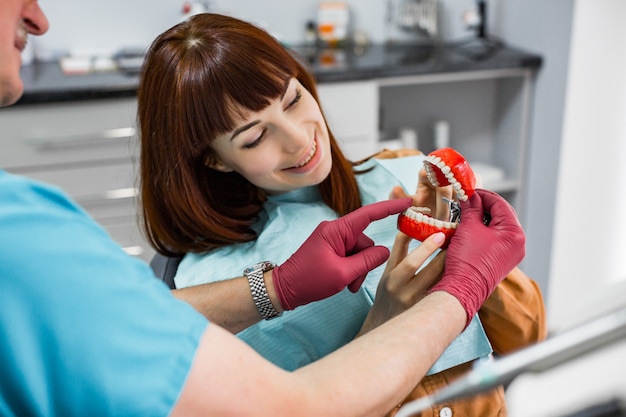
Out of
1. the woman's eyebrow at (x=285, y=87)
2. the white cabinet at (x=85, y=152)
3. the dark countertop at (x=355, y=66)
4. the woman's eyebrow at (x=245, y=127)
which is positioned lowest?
the white cabinet at (x=85, y=152)

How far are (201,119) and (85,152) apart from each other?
135 cm

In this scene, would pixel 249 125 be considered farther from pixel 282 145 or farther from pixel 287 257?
pixel 287 257

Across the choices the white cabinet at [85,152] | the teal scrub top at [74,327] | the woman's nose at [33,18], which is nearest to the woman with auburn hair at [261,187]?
the woman's nose at [33,18]

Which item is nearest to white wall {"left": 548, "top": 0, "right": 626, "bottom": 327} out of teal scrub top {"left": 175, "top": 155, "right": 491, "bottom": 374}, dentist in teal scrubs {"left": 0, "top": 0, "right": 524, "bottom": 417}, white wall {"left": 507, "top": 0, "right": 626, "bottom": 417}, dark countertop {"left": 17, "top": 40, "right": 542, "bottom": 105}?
white wall {"left": 507, "top": 0, "right": 626, "bottom": 417}

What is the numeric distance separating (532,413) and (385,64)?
216cm

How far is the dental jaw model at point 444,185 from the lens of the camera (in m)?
1.00

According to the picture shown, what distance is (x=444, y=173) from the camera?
39.5 inches

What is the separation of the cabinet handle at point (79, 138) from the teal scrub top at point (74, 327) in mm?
1634

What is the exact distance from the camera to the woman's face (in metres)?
1.14

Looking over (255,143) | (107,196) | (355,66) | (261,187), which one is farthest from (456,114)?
(255,143)

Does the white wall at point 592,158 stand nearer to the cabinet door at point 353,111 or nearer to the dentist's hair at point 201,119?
the cabinet door at point 353,111

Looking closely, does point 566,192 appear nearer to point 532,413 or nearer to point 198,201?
point 198,201

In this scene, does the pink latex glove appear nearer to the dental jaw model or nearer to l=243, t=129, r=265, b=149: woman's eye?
the dental jaw model

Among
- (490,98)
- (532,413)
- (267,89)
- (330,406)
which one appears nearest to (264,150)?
(267,89)
